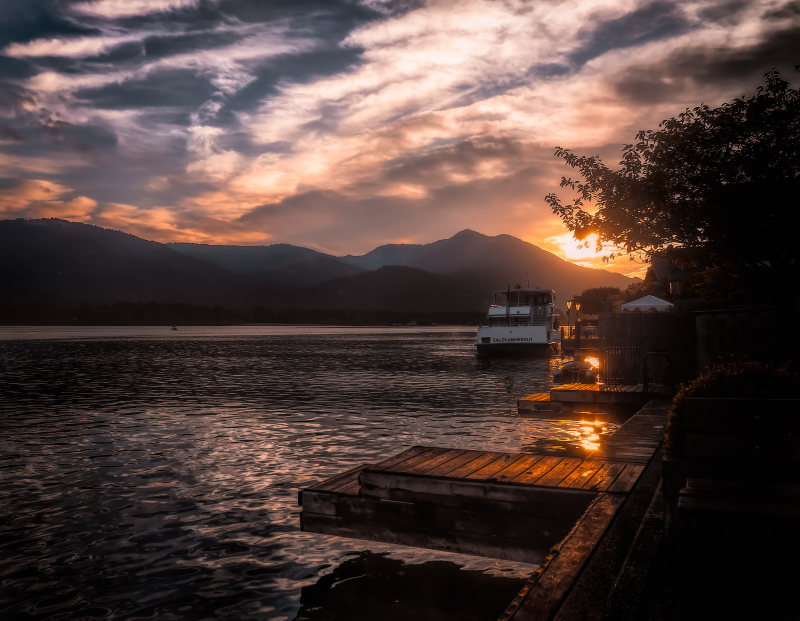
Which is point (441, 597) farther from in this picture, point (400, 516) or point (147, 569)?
point (147, 569)

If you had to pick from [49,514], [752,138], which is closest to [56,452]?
[49,514]

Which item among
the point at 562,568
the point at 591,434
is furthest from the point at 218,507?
the point at 591,434

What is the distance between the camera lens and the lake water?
7168mm

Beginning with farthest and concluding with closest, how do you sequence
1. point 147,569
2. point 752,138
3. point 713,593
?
point 752,138 → point 147,569 → point 713,593

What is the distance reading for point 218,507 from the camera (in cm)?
1063

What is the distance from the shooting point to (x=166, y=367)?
49344mm

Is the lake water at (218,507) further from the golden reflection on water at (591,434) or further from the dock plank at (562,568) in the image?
the dock plank at (562,568)

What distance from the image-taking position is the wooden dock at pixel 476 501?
6.93 m

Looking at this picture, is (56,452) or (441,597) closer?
(441,597)

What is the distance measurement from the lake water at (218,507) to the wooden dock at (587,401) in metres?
0.55

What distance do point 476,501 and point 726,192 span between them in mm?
12791

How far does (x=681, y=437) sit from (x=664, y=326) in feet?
49.9

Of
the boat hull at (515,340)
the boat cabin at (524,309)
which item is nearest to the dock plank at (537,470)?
the boat hull at (515,340)

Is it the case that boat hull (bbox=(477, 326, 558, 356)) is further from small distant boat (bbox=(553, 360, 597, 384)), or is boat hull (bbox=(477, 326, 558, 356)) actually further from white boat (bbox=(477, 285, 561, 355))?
small distant boat (bbox=(553, 360, 597, 384))
